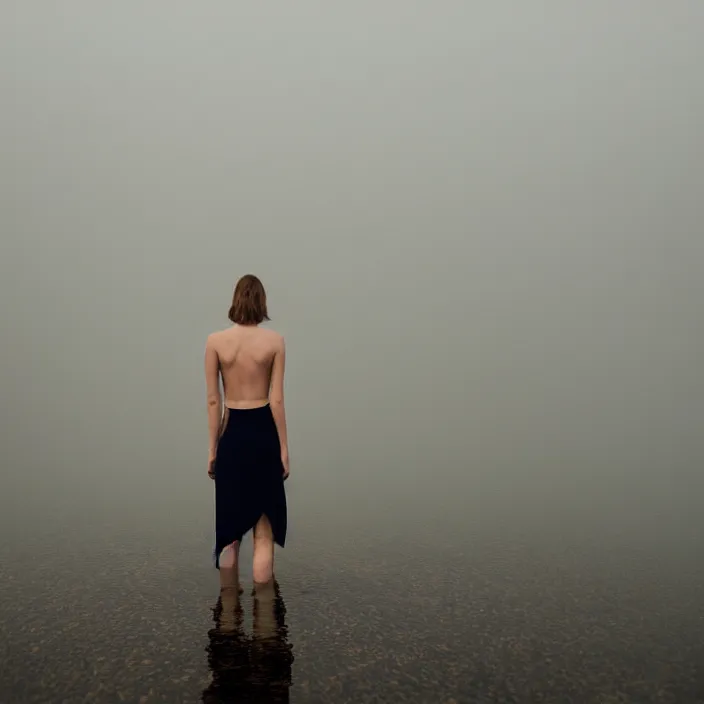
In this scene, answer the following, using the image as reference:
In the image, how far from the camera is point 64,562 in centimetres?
706

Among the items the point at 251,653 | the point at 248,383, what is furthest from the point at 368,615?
the point at 248,383

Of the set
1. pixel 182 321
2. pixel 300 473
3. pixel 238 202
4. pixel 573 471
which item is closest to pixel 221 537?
pixel 300 473

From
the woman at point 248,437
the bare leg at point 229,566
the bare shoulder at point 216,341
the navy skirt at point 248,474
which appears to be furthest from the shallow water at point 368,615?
the bare shoulder at point 216,341

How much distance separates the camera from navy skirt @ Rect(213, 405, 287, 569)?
5945mm

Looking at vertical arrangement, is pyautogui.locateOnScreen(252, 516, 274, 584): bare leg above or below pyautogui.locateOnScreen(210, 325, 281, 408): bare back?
below

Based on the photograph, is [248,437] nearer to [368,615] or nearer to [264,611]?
[264,611]

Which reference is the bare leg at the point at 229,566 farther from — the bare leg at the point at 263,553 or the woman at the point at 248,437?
the bare leg at the point at 263,553

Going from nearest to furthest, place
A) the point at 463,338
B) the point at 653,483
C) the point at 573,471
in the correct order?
the point at 653,483
the point at 573,471
the point at 463,338

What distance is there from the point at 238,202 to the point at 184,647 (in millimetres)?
70904

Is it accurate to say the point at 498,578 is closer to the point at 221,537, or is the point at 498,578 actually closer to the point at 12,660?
the point at 221,537

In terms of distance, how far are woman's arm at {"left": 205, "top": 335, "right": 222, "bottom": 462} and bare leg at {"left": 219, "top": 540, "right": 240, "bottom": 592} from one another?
68cm

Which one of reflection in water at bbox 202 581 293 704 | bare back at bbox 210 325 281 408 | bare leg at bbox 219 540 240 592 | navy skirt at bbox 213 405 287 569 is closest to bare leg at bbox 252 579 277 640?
reflection in water at bbox 202 581 293 704

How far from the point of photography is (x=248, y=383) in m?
5.89

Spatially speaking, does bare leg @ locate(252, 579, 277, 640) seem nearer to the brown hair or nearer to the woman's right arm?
the woman's right arm
